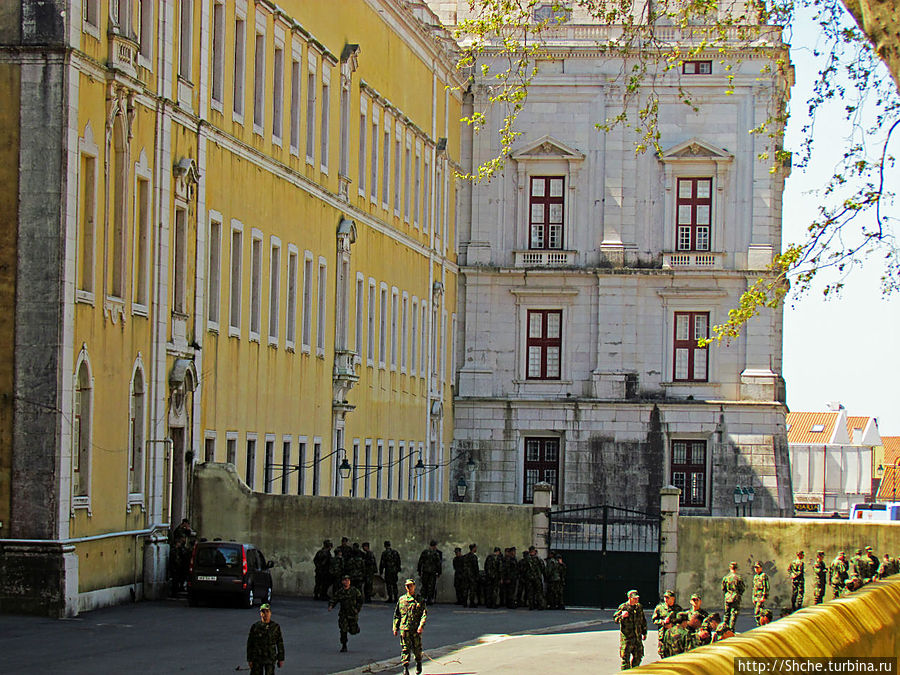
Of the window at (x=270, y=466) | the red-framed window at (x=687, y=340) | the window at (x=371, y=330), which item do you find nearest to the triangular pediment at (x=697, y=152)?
the red-framed window at (x=687, y=340)

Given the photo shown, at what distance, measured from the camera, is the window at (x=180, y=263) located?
1341 inches

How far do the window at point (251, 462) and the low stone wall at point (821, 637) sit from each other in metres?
26.8

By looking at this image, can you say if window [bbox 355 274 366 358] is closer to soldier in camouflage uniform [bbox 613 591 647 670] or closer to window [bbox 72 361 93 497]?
window [bbox 72 361 93 497]

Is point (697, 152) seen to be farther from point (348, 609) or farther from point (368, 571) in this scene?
point (348, 609)

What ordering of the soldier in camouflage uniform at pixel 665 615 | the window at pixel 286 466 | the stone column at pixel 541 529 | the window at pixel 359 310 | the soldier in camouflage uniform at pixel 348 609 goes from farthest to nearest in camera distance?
the window at pixel 359 310, the window at pixel 286 466, the stone column at pixel 541 529, the soldier in camouflage uniform at pixel 348 609, the soldier in camouflage uniform at pixel 665 615

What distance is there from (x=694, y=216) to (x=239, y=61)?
26490 millimetres

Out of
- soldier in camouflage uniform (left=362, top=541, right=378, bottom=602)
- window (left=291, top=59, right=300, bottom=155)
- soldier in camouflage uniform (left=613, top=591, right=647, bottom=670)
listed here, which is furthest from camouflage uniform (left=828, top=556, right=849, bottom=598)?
window (left=291, top=59, right=300, bottom=155)

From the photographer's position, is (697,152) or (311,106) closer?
(311,106)

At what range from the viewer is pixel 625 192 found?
61906 millimetres

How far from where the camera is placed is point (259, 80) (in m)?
40.0

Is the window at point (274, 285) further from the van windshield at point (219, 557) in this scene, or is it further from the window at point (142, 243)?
the van windshield at point (219, 557)

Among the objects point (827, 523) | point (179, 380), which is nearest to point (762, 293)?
point (179, 380)

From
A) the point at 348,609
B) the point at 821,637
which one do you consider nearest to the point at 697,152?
the point at 348,609

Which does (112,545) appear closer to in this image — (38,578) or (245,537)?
(38,578)
